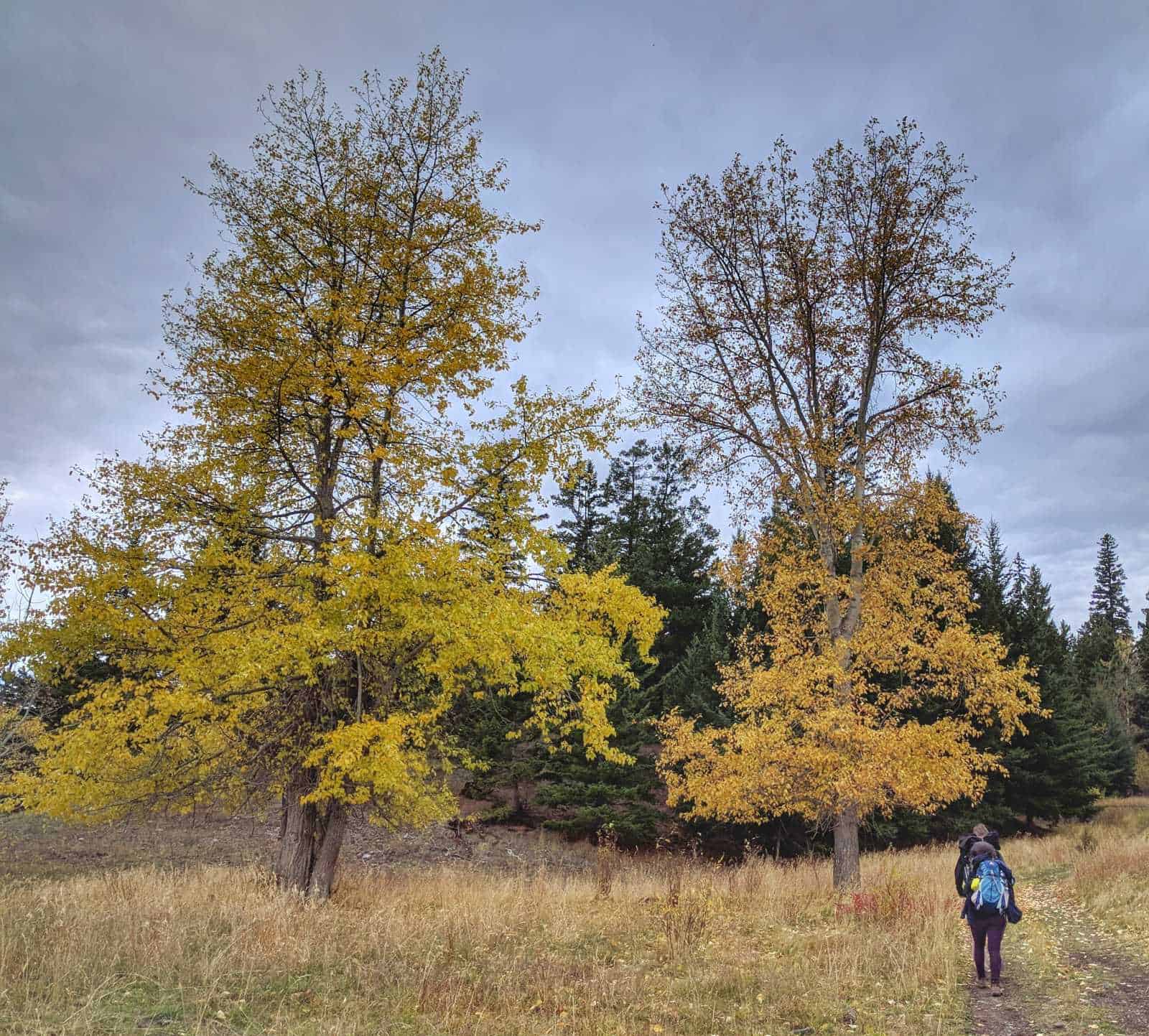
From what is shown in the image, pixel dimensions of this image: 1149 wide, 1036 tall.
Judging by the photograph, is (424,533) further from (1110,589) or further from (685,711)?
(1110,589)

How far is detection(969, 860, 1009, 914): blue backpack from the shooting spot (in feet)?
24.8

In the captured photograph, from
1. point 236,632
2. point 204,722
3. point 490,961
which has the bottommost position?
point 490,961

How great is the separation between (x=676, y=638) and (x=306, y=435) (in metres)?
21.2

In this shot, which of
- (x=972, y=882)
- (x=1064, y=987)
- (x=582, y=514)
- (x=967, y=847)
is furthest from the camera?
(x=582, y=514)

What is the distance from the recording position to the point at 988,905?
757 centimetres

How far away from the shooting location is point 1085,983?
7.52 metres

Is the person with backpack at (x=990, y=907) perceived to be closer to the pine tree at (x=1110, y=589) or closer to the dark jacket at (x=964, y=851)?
the dark jacket at (x=964, y=851)

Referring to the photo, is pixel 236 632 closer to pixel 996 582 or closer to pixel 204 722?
pixel 204 722

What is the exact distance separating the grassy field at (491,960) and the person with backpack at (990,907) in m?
0.39

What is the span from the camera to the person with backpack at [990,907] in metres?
7.52

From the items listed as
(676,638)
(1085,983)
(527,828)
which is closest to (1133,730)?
(676,638)

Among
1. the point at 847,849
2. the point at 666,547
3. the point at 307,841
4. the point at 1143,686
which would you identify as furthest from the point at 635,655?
the point at 1143,686

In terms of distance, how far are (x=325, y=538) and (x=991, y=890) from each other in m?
9.24

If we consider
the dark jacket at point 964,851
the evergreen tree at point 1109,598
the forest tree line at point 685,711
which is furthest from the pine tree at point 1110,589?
the dark jacket at point 964,851
